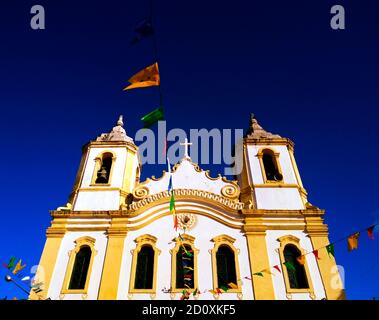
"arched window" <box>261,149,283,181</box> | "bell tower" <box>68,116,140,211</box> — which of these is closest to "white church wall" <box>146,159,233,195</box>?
"bell tower" <box>68,116,140,211</box>

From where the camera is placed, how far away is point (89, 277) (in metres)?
13.5

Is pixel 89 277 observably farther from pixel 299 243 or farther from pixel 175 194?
pixel 299 243

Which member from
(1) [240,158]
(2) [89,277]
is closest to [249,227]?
(1) [240,158]

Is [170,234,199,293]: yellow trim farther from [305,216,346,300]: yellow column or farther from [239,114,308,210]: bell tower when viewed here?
[305,216,346,300]: yellow column

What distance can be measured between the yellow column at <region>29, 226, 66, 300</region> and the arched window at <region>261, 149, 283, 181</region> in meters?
10.4

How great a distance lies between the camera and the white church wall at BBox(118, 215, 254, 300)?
13.1m

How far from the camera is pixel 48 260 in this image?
46.1 feet

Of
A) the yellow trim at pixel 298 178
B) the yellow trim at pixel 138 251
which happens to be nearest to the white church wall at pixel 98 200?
the yellow trim at pixel 138 251

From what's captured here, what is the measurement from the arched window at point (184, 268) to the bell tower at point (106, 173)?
12.3 ft

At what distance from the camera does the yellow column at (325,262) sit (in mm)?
12844
